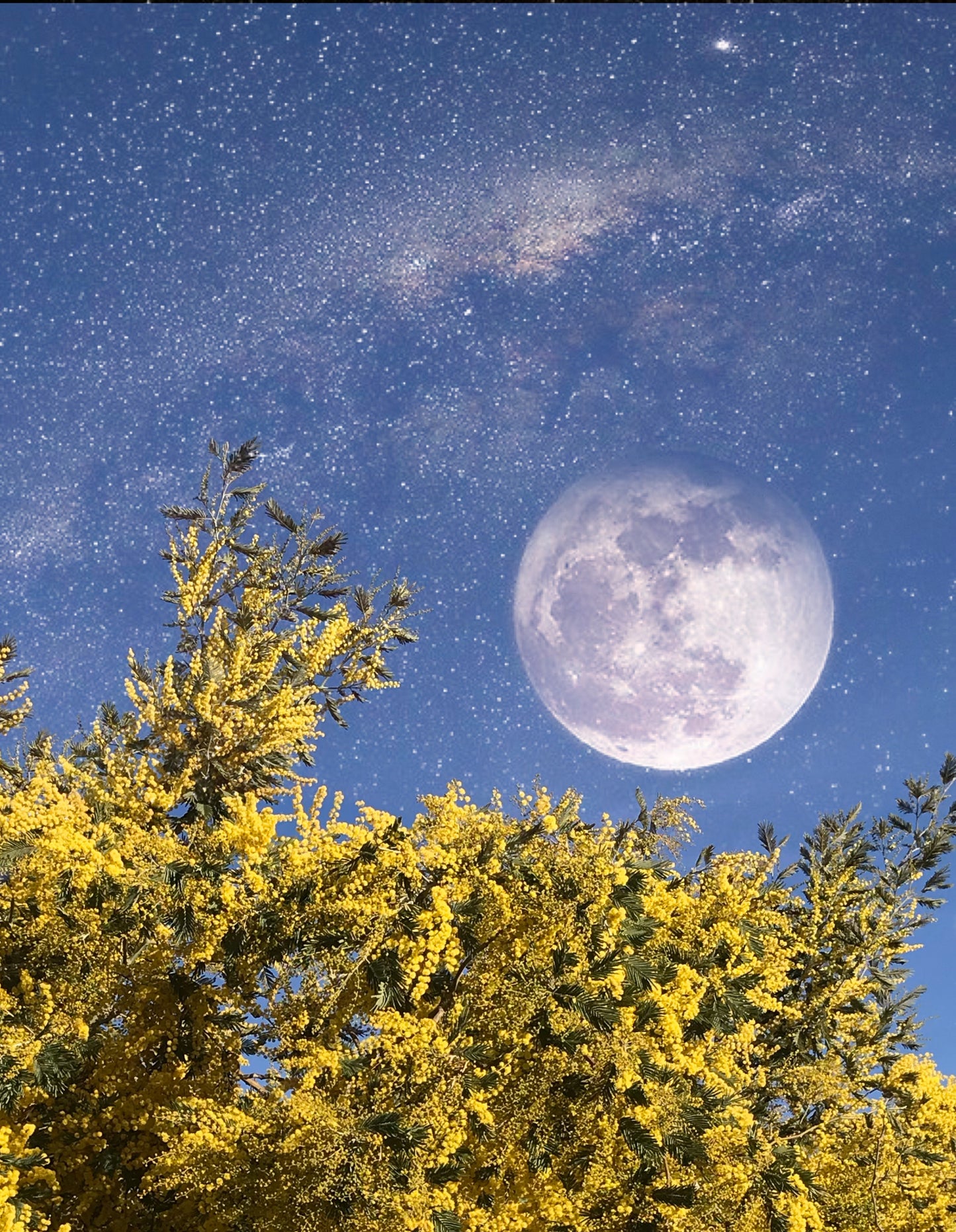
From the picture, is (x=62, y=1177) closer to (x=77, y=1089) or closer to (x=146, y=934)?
(x=77, y=1089)

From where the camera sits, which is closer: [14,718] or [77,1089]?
[77,1089]

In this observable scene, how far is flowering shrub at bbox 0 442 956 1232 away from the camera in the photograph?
8.19 m

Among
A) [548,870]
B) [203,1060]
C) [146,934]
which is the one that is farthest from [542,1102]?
[146,934]

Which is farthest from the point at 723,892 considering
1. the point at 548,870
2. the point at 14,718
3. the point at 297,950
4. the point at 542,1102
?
the point at 14,718

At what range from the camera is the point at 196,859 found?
29.5ft

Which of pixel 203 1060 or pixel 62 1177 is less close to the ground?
pixel 203 1060

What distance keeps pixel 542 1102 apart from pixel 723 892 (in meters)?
3.35

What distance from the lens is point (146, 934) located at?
923 centimetres

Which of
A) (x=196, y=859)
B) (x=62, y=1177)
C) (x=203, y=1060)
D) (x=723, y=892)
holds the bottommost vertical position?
(x=62, y=1177)

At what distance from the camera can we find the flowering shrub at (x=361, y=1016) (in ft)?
26.9

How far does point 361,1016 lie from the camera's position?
9508mm

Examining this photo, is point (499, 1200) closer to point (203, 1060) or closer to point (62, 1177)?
point (203, 1060)

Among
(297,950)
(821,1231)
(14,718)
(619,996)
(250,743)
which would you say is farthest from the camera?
(14,718)

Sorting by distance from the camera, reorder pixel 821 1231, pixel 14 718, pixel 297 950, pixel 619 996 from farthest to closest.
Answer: pixel 14 718 → pixel 821 1231 → pixel 619 996 → pixel 297 950
